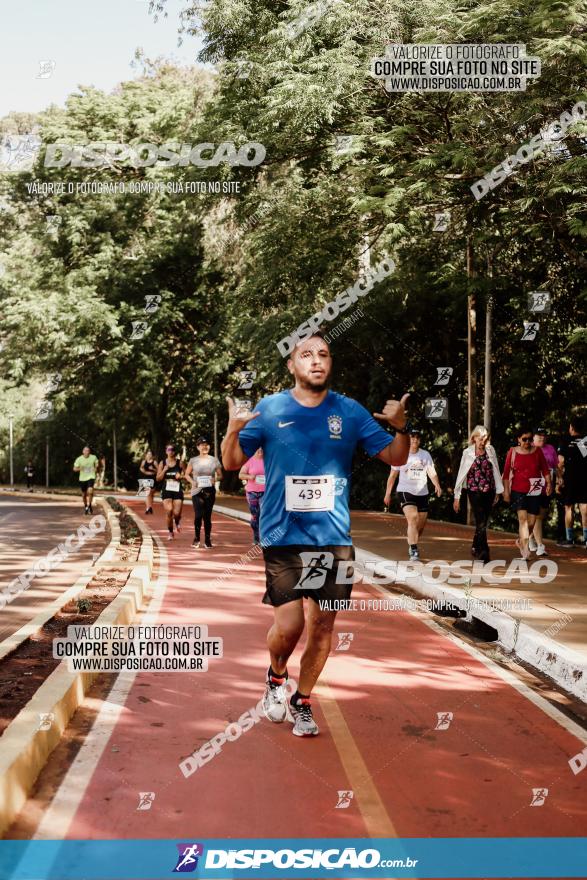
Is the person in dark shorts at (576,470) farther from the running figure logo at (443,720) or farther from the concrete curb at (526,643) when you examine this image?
the running figure logo at (443,720)

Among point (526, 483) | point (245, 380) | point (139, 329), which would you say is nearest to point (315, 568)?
point (526, 483)

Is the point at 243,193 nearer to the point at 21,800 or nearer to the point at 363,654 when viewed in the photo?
the point at 363,654

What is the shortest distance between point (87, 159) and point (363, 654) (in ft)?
98.8

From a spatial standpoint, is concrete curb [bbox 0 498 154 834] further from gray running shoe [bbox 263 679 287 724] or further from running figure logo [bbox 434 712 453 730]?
running figure logo [bbox 434 712 453 730]

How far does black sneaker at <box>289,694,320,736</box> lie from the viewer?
585cm

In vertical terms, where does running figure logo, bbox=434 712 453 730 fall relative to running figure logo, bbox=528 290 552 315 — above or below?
below

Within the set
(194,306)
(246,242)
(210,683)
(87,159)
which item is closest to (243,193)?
(246,242)

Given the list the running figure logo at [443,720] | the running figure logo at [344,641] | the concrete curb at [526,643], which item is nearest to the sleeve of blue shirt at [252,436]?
the running figure logo at [443,720]

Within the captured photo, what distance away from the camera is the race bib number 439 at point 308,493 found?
557 cm

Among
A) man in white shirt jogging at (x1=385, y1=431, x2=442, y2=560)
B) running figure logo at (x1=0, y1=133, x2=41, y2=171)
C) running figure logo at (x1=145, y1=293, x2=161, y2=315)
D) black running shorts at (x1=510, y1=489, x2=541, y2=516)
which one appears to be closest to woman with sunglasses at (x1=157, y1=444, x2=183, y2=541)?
man in white shirt jogging at (x1=385, y1=431, x2=442, y2=560)

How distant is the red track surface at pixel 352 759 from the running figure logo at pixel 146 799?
3 centimetres

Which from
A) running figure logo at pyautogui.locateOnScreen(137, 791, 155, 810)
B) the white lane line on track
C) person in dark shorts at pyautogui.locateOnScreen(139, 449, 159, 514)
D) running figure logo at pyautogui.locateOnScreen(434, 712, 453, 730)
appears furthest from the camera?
person in dark shorts at pyautogui.locateOnScreen(139, 449, 159, 514)

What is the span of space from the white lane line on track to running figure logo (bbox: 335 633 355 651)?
6.04 feet

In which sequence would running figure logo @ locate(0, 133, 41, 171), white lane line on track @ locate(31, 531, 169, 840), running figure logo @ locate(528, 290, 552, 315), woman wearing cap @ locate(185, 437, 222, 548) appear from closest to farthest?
white lane line on track @ locate(31, 531, 169, 840) → woman wearing cap @ locate(185, 437, 222, 548) → running figure logo @ locate(528, 290, 552, 315) → running figure logo @ locate(0, 133, 41, 171)
